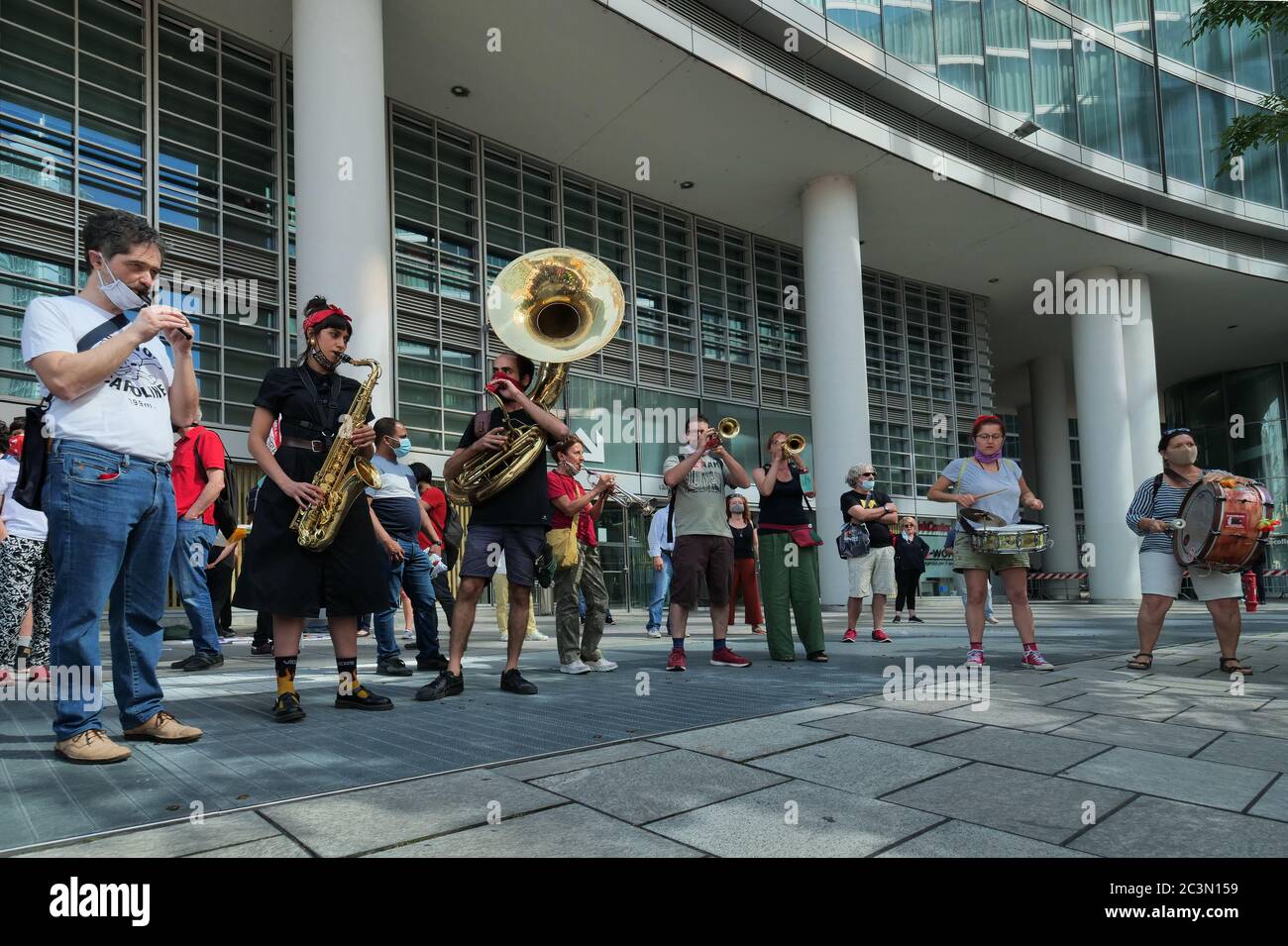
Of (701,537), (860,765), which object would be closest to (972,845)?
(860,765)

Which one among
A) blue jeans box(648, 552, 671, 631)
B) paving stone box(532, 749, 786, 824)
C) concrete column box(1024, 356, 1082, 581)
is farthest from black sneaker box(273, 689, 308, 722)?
concrete column box(1024, 356, 1082, 581)

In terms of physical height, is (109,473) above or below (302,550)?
above

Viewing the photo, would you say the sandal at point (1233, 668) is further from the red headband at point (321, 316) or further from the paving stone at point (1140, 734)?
the red headband at point (321, 316)

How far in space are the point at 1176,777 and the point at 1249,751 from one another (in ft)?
2.64

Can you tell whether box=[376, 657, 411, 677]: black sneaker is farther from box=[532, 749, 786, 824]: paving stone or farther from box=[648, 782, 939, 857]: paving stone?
box=[648, 782, 939, 857]: paving stone

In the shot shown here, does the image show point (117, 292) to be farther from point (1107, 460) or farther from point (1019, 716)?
point (1107, 460)

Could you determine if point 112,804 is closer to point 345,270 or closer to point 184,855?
point 184,855

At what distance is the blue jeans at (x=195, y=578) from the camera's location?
658cm

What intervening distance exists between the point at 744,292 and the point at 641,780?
1884cm

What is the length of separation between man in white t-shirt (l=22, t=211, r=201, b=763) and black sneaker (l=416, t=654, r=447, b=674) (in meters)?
2.85

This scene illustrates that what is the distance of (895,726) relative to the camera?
13.6ft

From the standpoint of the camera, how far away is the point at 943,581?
83.1 ft

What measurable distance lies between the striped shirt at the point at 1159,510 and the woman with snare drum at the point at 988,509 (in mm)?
970

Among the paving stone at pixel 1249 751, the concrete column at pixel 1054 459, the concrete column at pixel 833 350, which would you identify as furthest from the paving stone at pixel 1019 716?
the concrete column at pixel 1054 459
